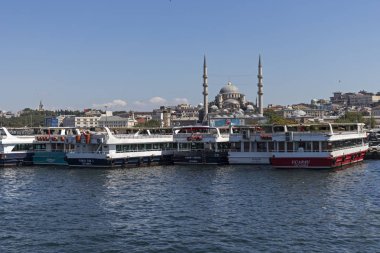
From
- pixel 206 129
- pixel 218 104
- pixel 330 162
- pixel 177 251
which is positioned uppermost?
pixel 218 104

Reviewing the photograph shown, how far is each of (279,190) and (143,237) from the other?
14.3 meters

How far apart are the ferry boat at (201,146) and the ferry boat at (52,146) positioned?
1142 centimetres

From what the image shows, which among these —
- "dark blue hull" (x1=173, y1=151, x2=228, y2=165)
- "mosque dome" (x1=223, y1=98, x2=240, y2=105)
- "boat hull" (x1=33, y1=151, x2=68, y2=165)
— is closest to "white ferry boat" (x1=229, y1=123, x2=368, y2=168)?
"dark blue hull" (x1=173, y1=151, x2=228, y2=165)

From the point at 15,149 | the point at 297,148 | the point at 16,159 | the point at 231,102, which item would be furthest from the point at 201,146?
the point at 231,102

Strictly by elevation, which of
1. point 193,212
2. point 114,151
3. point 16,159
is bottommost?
point 193,212

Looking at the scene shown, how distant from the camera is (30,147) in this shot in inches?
2221

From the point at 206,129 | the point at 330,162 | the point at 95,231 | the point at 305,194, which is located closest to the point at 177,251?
the point at 95,231

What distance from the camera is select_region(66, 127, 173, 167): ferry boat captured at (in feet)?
164

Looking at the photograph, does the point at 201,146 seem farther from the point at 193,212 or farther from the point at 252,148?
the point at 193,212

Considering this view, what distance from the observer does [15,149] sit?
55156 mm

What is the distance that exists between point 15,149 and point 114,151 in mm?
12393

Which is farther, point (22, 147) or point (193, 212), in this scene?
point (22, 147)

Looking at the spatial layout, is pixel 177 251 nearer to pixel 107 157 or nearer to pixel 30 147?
pixel 107 157

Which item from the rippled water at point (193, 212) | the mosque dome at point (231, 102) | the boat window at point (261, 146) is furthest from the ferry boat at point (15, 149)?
the mosque dome at point (231, 102)
